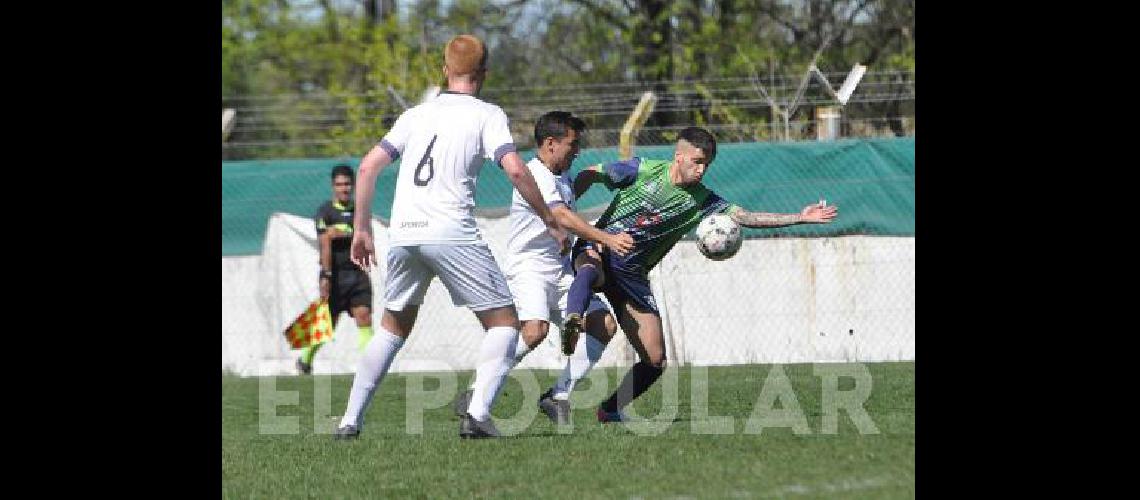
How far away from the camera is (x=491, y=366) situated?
9.30 metres

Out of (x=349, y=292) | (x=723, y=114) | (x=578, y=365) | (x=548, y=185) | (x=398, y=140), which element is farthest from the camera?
(x=723, y=114)

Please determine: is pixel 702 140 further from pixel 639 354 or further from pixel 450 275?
pixel 450 275

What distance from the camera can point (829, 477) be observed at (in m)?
7.30

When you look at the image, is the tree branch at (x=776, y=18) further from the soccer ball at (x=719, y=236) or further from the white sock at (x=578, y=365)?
the soccer ball at (x=719, y=236)

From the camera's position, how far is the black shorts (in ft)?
54.9

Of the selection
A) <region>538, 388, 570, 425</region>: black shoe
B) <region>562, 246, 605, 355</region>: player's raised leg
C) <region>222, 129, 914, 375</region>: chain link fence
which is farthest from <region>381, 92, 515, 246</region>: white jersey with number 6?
<region>222, 129, 914, 375</region>: chain link fence

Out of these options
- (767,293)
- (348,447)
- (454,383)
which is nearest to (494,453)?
(348,447)

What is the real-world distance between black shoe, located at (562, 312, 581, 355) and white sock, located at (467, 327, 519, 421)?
52 cm

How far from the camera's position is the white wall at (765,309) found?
16562 millimetres

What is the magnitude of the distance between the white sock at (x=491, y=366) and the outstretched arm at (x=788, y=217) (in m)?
1.92

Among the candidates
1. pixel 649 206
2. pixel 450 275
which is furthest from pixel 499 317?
pixel 649 206

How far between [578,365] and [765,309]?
6091mm
